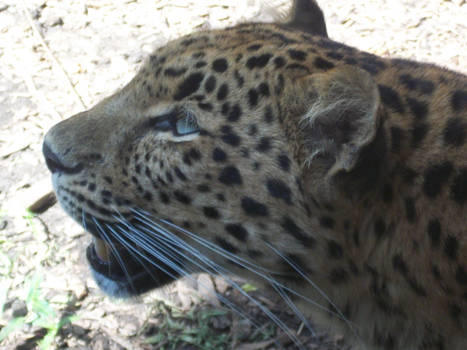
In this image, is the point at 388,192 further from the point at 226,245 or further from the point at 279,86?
the point at 226,245

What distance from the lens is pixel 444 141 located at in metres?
2.47

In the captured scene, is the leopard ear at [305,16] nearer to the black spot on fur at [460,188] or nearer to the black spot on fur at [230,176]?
the black spot on fur at [230,176]

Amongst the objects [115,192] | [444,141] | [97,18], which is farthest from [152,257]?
[97,18]

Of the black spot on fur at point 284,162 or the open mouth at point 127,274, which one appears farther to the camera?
the open mouth at point 127,274

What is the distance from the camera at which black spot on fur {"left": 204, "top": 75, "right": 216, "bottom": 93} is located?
9.18ft

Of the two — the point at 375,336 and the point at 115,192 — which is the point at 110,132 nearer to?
the point at 115,192

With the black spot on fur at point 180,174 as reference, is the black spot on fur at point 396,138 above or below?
above

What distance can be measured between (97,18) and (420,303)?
589 cm

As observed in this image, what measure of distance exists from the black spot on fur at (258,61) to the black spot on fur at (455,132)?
2.77ft

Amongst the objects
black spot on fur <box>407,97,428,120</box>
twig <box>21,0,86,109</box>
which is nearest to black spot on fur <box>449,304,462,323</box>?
black spot on fur <box>407,97,428,120</box>

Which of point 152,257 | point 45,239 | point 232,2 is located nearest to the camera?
point 152,257

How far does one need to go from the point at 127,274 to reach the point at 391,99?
166cm

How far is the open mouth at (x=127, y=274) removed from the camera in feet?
10.7

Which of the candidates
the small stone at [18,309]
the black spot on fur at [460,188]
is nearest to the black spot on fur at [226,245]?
the black spot on fur at [460,188]
